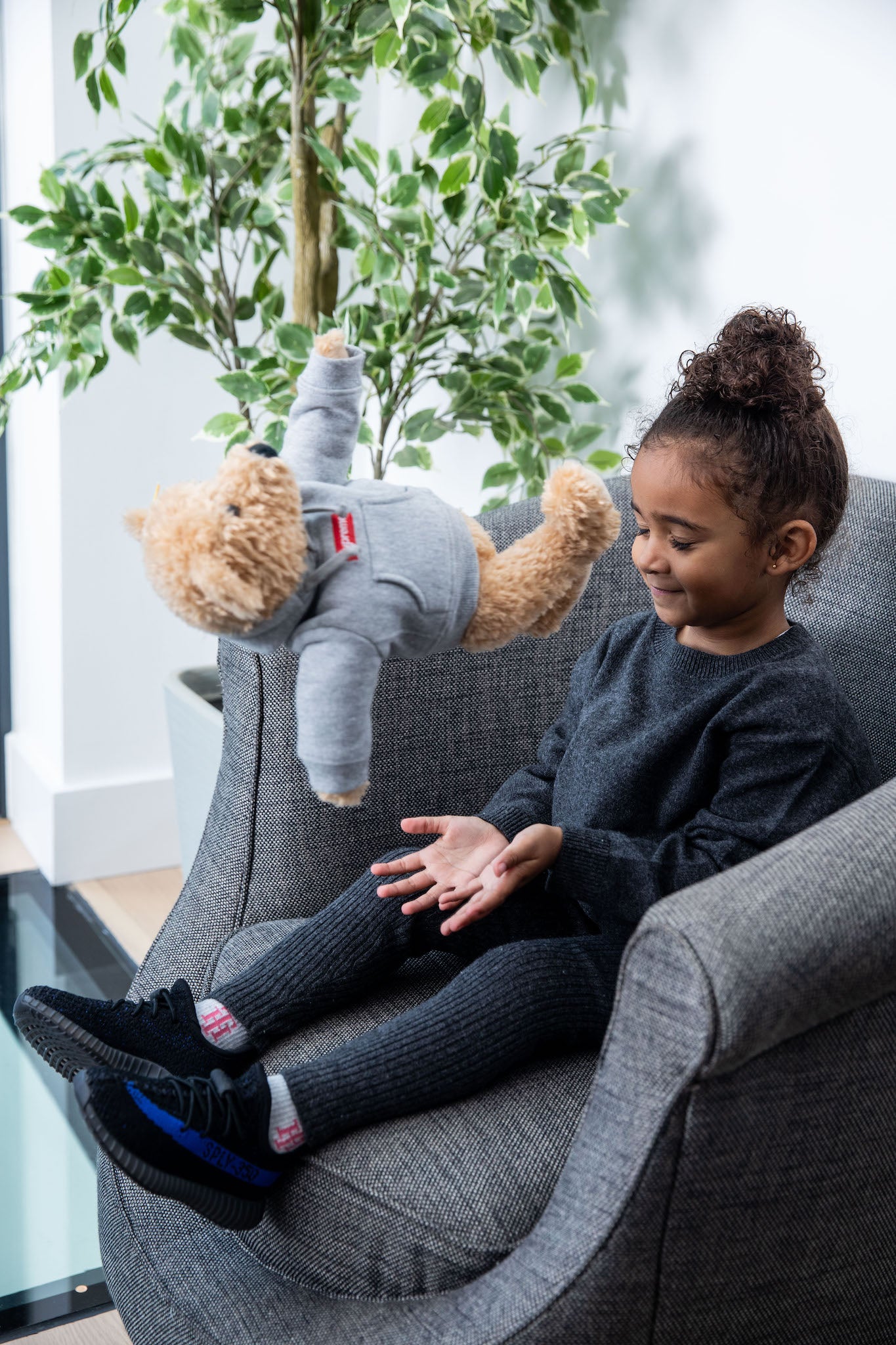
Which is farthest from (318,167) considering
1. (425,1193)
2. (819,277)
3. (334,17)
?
(425,1193)

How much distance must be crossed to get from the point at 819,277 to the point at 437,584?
90 centimetres

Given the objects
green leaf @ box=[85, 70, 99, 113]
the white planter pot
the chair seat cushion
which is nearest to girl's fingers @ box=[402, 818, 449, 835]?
the chair seat cushion

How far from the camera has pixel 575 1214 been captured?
76 centimetres

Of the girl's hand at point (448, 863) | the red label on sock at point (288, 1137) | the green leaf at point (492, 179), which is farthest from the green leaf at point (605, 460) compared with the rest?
the red label on sock at point (288, 1137)

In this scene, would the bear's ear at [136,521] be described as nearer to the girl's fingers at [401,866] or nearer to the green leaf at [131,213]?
the girl's fingers at [401,866]

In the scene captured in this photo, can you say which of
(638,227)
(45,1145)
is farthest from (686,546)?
(45,1145)

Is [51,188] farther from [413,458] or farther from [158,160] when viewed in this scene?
[413,458]

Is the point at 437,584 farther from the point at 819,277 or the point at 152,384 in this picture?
the point at 152,384

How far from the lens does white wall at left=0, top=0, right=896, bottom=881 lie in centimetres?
130

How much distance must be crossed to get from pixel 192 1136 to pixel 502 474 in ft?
3.22

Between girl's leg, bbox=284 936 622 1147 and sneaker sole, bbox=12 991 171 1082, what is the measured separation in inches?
4.8

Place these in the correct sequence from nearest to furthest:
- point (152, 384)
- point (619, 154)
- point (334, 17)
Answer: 1. point (334, 17)
2. point (619, 154)
3. point (152, 384)

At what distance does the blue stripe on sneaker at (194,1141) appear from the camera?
2.81ft

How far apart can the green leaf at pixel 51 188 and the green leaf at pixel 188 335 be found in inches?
7.8
